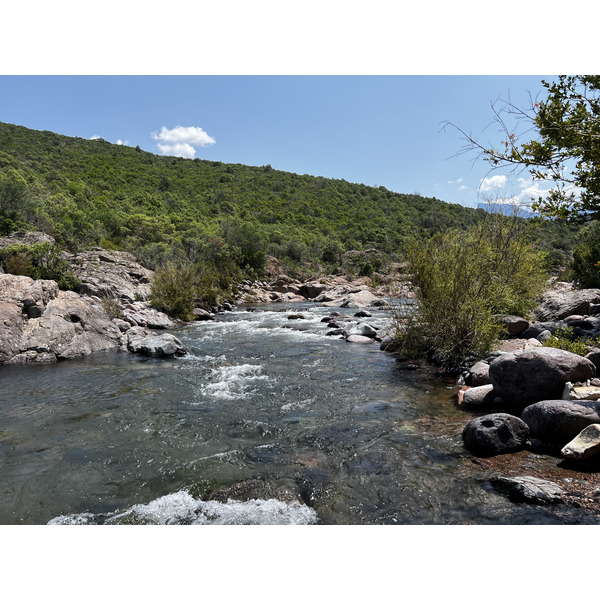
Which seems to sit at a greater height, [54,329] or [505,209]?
[505,209]

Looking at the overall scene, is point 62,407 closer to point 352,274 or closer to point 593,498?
point 593,498

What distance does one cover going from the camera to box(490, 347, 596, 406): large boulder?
5.77 metres

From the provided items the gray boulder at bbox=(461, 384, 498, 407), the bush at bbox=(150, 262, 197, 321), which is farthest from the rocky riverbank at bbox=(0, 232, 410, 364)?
the gray boulder at bbox=(461, 384, 498, 407)

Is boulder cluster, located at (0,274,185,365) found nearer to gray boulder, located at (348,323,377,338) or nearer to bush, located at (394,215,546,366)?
gray boulder, located at (348,323,377,338)

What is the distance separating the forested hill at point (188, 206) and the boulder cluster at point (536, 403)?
365 inches

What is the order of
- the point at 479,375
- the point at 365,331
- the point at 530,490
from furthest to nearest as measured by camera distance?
the point at 365,331 → the point at 479,375 → the point at 530,490

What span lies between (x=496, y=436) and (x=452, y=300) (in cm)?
486

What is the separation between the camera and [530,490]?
3840 millimetres

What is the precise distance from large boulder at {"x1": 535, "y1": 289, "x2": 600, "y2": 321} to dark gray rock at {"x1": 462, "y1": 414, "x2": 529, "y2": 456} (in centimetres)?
875

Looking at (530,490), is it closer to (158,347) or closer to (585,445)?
(585,445)

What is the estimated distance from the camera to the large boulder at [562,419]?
470 centimetres

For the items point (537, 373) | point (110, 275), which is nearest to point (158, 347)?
point (537, 373)

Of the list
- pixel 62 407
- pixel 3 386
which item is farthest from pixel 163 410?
pixel 3 386

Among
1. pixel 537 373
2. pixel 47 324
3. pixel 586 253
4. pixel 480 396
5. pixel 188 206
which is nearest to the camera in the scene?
pixel 537 373
